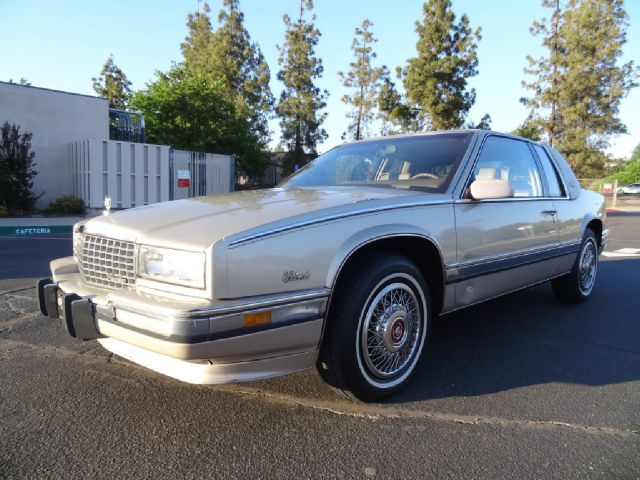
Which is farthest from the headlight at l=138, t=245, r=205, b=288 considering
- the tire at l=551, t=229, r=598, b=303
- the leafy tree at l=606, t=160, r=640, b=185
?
the leafy tree at l=606, t=160, r=640, b=185

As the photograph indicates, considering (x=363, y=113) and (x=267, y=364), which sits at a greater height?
(x=363, y=113)

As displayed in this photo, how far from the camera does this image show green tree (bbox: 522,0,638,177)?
3186 cm

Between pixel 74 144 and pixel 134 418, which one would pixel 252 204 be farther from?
pixel 74 144

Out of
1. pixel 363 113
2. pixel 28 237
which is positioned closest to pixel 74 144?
pixel 28 237

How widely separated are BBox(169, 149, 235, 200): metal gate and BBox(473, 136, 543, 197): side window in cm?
1493

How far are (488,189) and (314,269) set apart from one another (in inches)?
57.5

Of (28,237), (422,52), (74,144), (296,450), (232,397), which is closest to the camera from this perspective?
(296,450)

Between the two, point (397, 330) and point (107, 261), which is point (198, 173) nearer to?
point (107, 261)

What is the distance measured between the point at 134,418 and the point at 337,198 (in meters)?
1.65

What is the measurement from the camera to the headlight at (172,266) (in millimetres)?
2117

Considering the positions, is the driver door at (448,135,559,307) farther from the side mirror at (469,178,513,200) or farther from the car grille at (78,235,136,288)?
the car grille at (78,235,136,288)

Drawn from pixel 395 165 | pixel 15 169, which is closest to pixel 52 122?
pixel 15 169

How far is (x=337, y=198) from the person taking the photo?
9.28ft

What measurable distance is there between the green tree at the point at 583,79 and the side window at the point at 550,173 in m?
33.3
